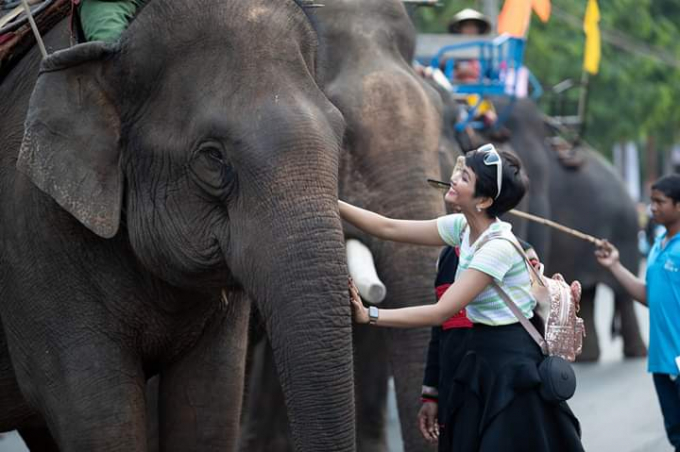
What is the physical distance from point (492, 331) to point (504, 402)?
0.27 metres

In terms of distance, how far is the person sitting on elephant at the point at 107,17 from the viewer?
501cm

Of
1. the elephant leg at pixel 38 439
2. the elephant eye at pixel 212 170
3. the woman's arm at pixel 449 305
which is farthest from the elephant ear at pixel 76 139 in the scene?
the elephant leg at pixel 38 439

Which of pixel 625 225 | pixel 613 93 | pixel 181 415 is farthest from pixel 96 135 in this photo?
pixel 613 93

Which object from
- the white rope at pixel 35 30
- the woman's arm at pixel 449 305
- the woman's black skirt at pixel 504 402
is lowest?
the woman's black skirt at pixel 504 402

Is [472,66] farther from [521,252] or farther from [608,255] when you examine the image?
[521,252]

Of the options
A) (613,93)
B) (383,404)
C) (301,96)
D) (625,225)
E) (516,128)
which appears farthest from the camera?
(613,93)

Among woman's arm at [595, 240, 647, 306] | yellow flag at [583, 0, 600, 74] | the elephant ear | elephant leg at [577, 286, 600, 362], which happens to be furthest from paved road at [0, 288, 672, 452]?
the elephant ear

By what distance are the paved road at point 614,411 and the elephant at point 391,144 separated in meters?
2.59

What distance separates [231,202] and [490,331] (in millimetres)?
1156

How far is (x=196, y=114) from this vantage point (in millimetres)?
4723

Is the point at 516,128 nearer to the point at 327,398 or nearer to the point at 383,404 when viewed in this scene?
the point at 383,404

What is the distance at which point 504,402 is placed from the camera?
202 inches

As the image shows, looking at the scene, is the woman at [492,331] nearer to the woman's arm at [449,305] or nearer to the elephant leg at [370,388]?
the woman's arm at [449,305]

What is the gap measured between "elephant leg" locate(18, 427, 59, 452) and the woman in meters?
2.07
